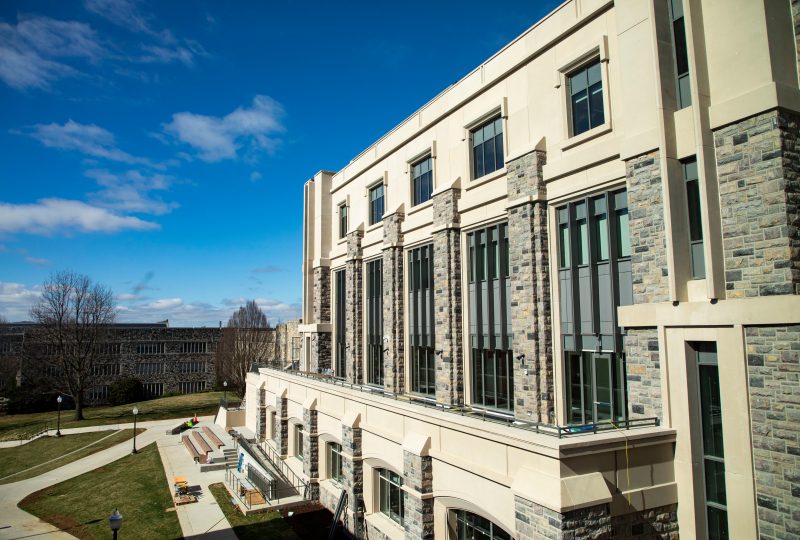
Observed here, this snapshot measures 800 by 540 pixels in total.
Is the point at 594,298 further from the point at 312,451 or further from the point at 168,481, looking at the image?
the point at 168,481

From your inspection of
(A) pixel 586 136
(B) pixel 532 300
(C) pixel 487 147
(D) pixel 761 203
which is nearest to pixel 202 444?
(B) pixel 532 300

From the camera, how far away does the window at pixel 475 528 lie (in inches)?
439

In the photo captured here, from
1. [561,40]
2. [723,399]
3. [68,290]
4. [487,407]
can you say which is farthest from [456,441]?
[68,290]

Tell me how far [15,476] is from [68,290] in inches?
935

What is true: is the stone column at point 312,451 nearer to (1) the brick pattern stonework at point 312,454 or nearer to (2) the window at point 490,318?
(1) the brick pattern stonework at point 312,454

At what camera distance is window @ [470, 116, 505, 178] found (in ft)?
53.3

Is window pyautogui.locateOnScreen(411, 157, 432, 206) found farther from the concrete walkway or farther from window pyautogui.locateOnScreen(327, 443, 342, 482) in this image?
the concrete walkway

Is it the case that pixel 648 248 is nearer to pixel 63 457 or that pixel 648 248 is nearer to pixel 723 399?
pixel 723 399

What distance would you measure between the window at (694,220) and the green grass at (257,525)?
14740mm

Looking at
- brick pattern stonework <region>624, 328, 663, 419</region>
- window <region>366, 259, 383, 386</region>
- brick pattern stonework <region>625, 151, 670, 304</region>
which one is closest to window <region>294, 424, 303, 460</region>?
window <region>366, 259, 383, 386</region>

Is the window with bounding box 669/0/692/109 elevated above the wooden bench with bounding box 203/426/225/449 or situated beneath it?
elevated above

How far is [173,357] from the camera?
60.5m

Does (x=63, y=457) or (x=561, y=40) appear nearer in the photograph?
(x=561, y=40)

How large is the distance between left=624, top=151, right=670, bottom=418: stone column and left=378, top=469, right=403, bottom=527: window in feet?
24.7
